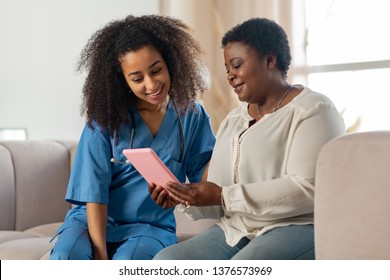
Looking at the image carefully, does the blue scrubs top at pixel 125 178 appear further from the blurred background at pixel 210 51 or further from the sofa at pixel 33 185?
the blurred background at pixel 210 51

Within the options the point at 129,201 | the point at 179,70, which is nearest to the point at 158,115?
the point at 179,70

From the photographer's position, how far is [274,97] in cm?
175

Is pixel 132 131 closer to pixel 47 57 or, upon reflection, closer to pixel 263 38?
pixel 263 38

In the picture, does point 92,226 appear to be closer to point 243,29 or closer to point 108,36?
point 108,36

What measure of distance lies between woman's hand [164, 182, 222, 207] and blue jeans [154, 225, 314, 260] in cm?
10

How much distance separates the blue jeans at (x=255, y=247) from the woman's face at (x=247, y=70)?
0.38 metres

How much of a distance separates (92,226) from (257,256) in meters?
0.57

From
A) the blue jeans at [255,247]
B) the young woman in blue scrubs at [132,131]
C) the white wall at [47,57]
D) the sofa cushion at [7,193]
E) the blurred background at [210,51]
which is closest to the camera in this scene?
the blue jeans at [255,247]

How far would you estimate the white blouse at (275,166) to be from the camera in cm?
158

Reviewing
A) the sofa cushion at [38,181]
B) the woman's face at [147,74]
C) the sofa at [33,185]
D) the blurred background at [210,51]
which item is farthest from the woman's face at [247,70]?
the blurred background at [210,51]

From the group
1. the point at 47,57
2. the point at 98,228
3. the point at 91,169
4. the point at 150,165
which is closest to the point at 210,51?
the point at 47,57

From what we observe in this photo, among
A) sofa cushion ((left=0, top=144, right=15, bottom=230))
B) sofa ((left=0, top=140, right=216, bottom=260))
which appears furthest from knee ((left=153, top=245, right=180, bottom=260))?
sofa cushion ((left=0, top=144, right=15, bottom=230))

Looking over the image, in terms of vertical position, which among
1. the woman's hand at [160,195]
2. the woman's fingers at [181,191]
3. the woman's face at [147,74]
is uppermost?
the woman's face at [147,74]

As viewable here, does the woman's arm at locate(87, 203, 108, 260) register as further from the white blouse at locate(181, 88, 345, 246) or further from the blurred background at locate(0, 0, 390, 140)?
the blurred background at locate(0, 0, 390, 140)
